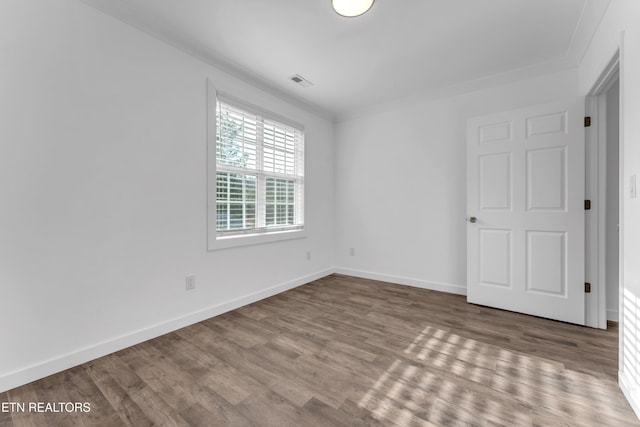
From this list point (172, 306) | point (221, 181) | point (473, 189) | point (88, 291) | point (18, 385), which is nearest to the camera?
point (18, 385)

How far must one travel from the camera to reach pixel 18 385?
160cm

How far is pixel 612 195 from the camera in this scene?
2.44 metres

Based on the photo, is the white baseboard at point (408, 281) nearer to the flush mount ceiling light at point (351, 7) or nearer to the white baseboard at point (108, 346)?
the white baseboard at point (108, 346)

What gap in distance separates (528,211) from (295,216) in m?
2.66

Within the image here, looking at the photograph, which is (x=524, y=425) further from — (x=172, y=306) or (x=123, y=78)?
(x=123, y=78)

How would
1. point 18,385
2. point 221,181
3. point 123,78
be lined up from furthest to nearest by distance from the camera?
point 221,181 → point 123,78 → point 18,385

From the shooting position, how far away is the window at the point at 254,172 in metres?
2.78

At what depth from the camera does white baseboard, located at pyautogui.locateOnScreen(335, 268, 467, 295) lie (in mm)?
3306

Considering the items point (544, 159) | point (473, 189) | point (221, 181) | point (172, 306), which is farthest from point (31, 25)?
point (544, 159)

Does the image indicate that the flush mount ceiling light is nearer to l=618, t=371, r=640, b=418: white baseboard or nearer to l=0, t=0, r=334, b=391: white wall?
l=0, t=0, r=334, b=391: white wall

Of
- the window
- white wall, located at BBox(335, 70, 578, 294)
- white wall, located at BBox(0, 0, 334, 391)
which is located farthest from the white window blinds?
white wall, located at BBox(335, 70, 578, 294)

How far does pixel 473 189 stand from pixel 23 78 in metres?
3.80

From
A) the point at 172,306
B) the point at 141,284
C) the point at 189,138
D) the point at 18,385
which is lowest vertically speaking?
the point at 18,385

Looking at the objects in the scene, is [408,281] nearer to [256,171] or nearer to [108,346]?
[256,171]
